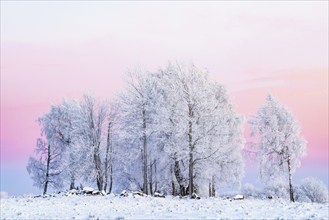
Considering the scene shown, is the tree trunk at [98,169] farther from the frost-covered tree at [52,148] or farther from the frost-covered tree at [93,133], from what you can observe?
the frost-covered tree at [52,148]

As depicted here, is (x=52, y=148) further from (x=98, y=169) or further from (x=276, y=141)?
(x=276, y=141)

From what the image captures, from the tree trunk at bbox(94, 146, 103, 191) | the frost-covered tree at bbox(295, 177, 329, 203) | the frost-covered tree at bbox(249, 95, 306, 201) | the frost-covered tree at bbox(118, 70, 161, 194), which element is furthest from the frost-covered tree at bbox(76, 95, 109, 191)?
the frost-covered tree at bbox(295, 177, 329, 203)

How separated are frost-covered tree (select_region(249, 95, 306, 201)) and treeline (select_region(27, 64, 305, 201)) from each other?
107 mm

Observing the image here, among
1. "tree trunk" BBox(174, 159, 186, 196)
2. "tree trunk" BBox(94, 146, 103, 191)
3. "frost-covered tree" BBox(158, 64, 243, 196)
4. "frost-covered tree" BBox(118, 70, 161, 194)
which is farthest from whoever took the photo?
"tree trunk" BBox(94, 146, 103, 191)

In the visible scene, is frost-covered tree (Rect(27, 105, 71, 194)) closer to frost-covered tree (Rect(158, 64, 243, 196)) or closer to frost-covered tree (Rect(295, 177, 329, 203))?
frost-covered tree (Rect(158, 64, 243, 196))

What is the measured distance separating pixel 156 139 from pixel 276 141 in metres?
12.4

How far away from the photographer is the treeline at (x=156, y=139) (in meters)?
33.7

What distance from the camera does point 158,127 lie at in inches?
1359

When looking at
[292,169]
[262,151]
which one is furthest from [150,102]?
[292,169]

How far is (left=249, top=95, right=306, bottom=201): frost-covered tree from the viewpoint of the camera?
39312 mm

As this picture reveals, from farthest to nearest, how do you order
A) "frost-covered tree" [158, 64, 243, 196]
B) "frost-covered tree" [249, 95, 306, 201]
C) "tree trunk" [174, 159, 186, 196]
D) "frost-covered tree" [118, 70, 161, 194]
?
1. "frost-covered tree" [249, 95, 306, 201]
2. "tree trunk" [174, 159, 186, 196]
3. "frost-covered tree" [118, 70, 161, 194]
4. "frost-covered tree" [158, 64, 243, 196]

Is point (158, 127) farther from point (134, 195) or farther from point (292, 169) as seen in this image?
point (292, 169)

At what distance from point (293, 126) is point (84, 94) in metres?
22.4

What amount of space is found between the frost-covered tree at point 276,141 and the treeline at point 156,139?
4.2 inches
